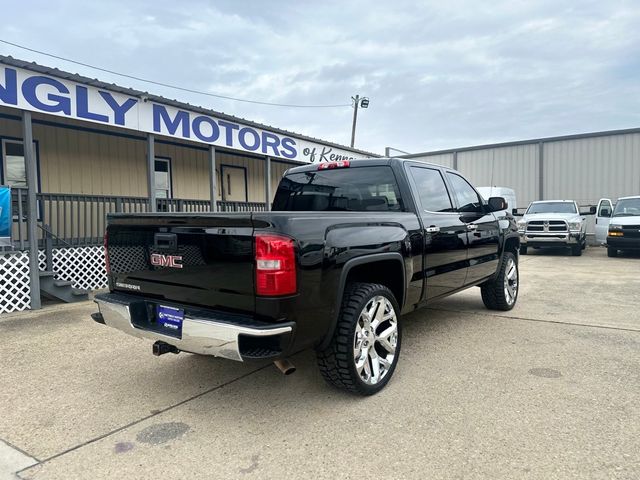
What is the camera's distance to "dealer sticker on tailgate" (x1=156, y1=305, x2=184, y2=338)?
2.96 metres

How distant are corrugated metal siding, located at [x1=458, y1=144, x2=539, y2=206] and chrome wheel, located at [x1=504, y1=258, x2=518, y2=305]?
1539 cm

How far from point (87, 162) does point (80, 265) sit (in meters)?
3.22

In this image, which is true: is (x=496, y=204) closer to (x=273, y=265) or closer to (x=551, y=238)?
(x=273, y=265)

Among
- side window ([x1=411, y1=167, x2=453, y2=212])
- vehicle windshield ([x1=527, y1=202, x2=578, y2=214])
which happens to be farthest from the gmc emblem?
vehicle windshield ([x1=527, y1=202, x2=578, y2=214])

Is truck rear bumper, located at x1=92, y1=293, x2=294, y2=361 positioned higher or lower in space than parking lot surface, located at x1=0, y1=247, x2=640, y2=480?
higher

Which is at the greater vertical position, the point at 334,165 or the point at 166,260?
the point at 334,165

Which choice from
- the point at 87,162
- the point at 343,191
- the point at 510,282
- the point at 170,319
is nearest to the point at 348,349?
the point at 170,319

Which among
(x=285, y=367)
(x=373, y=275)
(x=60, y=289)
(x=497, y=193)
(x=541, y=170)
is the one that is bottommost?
(x=60, y=289)

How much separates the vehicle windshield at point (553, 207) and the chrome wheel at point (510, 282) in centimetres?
1007

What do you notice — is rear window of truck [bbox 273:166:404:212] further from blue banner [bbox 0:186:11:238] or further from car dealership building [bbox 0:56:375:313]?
→ blue banner [bbox 0:186:11:238]

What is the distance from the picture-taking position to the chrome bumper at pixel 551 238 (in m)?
13.7

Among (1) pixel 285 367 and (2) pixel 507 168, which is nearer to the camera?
(1) pixel 285 367

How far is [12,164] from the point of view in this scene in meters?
9.12

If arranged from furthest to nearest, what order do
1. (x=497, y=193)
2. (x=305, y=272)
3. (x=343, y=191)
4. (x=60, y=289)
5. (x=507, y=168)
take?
(x=507, y=168) → (x=497, y=193) → (x=60, y=289) → (x=343, y=191) → (x=305, y=272)
